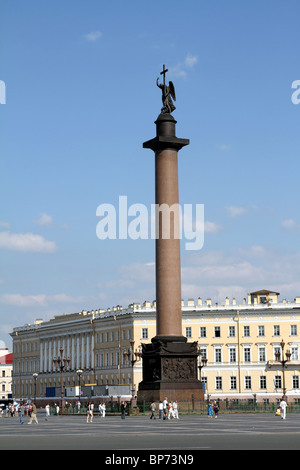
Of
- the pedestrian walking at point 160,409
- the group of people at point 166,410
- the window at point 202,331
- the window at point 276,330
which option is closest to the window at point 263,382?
the window at point 276,330

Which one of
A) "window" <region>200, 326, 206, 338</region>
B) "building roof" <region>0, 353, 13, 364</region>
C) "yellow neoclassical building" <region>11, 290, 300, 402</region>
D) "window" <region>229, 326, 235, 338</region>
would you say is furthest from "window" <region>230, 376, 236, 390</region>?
"building roof" <region>0, 353, 13, 364</region>

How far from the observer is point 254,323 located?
108 m

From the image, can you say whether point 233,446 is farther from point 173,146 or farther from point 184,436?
point 173,146

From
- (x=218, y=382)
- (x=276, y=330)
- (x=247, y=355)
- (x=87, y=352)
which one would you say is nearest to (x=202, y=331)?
(x=247, y=355)

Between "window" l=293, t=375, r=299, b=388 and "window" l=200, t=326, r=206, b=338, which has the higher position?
"window" l=200, t=326, r=206, b=338

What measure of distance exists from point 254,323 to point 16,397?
185ft

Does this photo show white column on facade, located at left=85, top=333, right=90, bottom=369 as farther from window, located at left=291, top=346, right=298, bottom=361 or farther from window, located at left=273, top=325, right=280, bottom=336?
window, located at left=291, top=346, right=298, bottom=361

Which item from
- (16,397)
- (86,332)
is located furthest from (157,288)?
(16,397)

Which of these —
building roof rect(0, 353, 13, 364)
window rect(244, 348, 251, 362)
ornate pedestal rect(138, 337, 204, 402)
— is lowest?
ornate pedestal rect(138, 337, 204, 402)

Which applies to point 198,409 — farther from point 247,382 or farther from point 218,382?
point 218,382

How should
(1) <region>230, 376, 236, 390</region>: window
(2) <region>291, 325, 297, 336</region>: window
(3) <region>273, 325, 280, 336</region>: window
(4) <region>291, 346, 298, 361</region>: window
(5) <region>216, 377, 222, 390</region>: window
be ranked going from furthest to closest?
1. (5) <region>216, 377, 222, 390</region>: window
2. (1) <region>230, 376, 236, 390</region>: window
3. (3) <region>273, 325, 280, 336</region>: window
4. (2) <region>291, 325, 297, 336</region>: window
5. (4) <region>291, 346, 298, 361</region>: window

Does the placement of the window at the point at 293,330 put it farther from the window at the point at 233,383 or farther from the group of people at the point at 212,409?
the group of people at the point at 212,409

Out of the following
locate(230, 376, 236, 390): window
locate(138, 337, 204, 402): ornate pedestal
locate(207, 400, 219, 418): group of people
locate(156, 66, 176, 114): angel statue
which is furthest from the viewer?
locate(230, 376, 236, 390): window

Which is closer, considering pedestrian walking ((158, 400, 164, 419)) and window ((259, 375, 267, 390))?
pedestrian walking ((158, 400, 164, 419))
